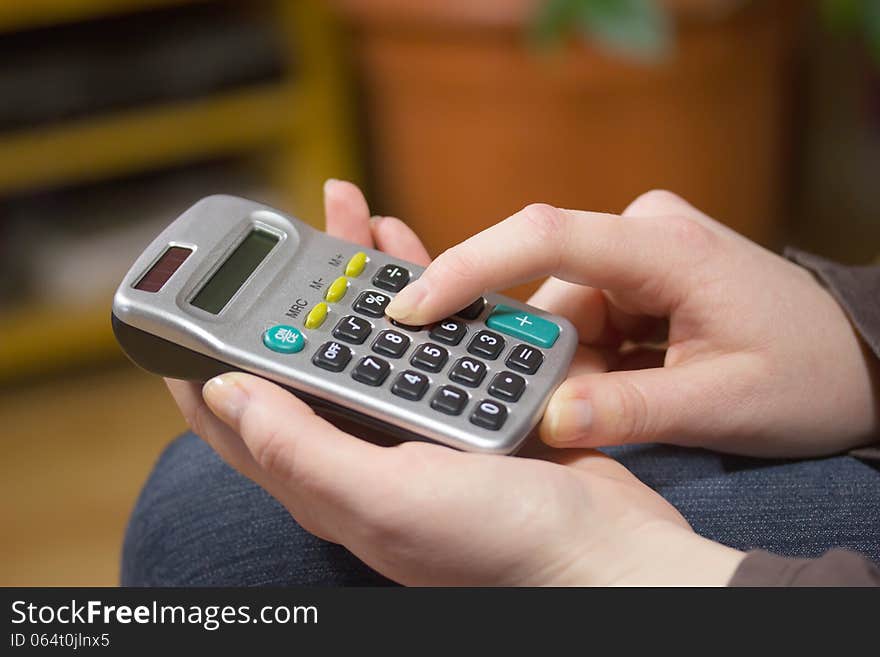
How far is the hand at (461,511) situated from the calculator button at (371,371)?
38 millimetres

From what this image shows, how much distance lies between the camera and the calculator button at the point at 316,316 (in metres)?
0.50

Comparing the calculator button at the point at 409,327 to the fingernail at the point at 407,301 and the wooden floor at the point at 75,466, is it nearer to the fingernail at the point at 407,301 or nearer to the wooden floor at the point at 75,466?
the fingernail at the point at 407,301

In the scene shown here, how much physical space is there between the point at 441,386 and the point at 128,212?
2.99ft

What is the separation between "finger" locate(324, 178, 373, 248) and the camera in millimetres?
590

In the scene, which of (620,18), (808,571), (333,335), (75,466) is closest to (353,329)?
(333,335)

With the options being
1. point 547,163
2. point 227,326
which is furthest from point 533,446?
point 547,163

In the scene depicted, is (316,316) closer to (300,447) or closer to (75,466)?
(300,447)

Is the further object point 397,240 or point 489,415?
point 397,240

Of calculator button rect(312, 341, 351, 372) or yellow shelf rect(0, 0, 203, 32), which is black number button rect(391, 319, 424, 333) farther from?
yellow shelf rect(0, 0, 203, 32)

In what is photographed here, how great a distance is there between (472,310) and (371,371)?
7cm

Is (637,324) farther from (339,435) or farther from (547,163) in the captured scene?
(547,163)

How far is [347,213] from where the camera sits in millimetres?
591

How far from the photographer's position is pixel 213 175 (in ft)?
4.29

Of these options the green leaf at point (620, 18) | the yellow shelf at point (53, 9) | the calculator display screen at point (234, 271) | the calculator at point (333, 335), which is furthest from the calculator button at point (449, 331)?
the yellow shelf at point (53, 9)
